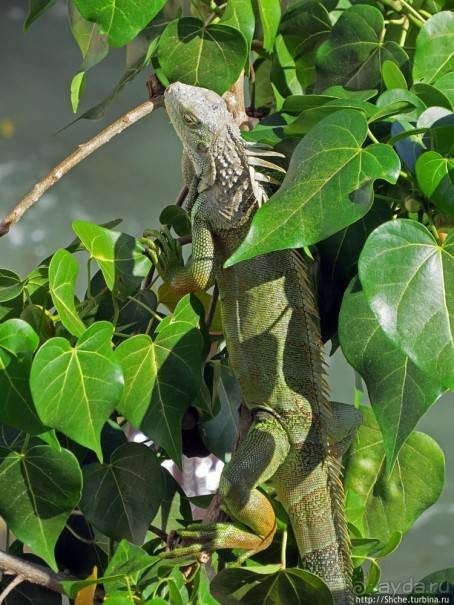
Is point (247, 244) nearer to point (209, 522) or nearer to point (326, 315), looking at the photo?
point (326, 315)

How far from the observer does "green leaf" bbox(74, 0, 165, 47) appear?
1031mm

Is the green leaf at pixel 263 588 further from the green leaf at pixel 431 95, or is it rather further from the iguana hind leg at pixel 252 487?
the green leaf at pixel 431 95

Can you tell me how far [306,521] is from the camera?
1319 mm

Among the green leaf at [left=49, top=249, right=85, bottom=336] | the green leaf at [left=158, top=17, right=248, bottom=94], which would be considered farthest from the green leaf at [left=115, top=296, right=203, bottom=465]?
the green leaf at [left=158, top=17, right=248, bottom=94]

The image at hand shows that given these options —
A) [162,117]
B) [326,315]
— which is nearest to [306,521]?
[326,315]

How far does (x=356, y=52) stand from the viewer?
1338 mm

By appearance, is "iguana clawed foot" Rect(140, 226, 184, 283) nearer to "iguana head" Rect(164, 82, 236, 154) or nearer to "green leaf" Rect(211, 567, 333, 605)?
"iguana head" Rect(164, 82, 236, 154)

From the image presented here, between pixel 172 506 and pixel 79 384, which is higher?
pixel 79 384

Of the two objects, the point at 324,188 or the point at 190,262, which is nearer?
the point at 324,188

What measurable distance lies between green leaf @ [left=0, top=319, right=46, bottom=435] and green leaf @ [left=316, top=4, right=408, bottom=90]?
669 mm

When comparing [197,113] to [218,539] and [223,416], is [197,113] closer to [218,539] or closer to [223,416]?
[223,416]

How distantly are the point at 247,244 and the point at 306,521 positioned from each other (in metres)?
0.61

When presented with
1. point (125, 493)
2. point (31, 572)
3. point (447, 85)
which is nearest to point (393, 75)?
point (447, 85)

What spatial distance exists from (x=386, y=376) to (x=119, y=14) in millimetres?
552
